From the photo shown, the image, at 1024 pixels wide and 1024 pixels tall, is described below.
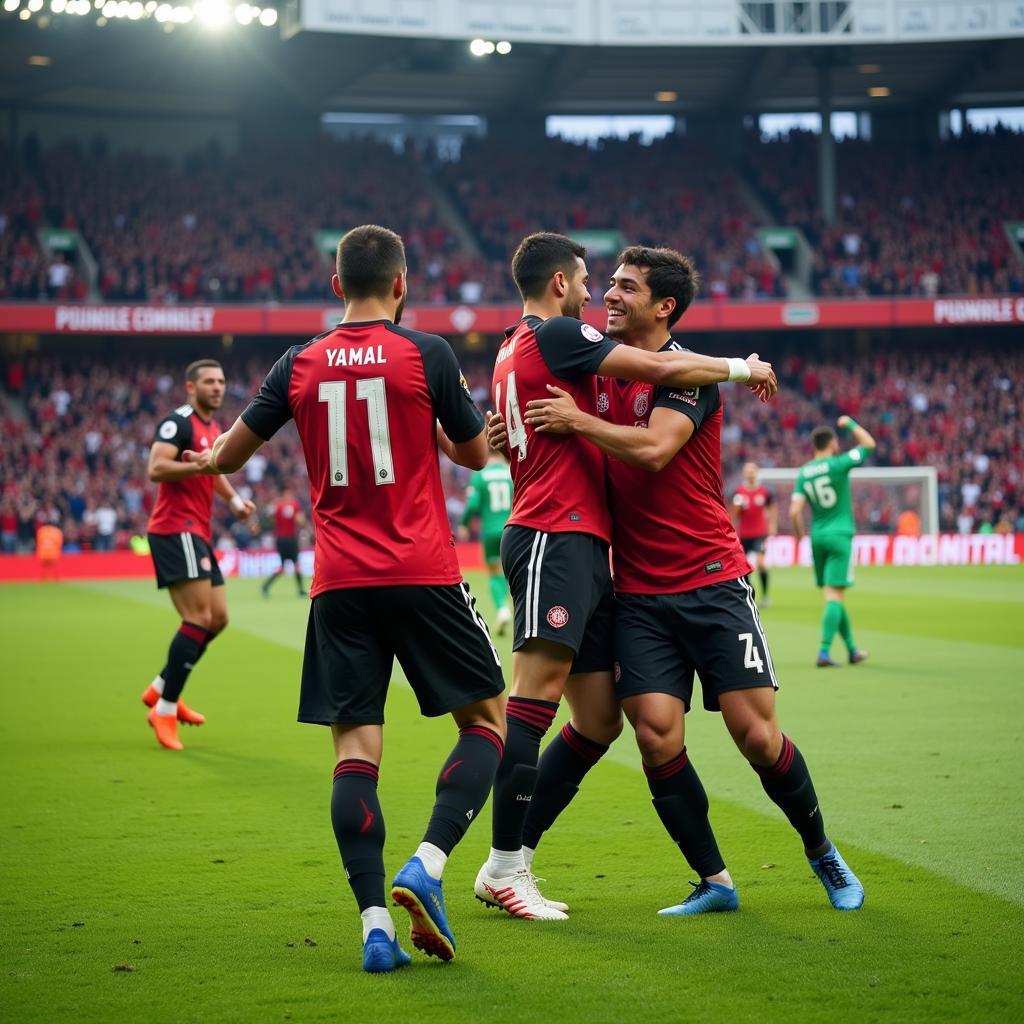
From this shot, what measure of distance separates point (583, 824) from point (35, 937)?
2.72 meters

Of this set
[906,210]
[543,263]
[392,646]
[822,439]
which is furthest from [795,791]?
[906,210]

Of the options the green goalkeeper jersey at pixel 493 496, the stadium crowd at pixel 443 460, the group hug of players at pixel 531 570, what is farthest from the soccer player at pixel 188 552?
the stadium crowd at pixel 443 460

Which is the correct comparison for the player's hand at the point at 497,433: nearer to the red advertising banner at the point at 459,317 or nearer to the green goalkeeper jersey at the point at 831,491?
the green goalkeeper jersey at the point at 831,491

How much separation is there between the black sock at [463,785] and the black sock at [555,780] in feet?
1.92

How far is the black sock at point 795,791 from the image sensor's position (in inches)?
197

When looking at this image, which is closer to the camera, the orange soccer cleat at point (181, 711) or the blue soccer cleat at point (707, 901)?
the blue soccer cleat at point (707, 901)

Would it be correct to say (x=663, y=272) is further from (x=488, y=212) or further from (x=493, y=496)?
(x=488, y=212)

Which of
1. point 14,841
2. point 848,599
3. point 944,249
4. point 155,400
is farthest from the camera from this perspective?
point 944,249

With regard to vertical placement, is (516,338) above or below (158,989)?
above

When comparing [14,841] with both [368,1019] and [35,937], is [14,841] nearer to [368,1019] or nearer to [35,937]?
[35,937]

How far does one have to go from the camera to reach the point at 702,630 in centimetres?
500

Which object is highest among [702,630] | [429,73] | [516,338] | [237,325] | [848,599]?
[429,73]

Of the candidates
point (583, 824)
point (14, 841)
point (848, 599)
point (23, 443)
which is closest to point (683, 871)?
point (583, 824)

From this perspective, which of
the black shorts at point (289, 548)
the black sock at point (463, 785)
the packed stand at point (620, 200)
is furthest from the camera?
the packed stand at point (620, 200)
